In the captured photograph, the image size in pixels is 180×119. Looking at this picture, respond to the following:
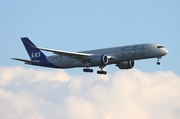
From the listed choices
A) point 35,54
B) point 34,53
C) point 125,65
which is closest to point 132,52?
point 125,65

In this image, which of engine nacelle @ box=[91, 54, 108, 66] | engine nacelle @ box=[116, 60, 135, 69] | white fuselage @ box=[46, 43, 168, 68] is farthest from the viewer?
engine nacelle @ box=[116, 60, 135, 69]

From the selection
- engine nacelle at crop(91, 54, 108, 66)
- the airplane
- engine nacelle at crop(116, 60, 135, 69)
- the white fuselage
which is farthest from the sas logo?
engine nacelle at crop(116, 60, 135, 69)

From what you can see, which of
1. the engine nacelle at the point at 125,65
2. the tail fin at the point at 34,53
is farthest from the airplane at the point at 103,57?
the tail fin at the point at 34,53

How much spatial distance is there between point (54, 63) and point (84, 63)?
7.39 m

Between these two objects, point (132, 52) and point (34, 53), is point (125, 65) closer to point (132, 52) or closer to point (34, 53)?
point (132, 52)

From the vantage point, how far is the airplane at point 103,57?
351 feet

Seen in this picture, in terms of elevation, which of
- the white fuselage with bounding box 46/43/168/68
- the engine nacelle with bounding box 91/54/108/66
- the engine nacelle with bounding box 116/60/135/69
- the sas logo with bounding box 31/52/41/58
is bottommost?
the engine nacelle with bounding box 116/60/135/69

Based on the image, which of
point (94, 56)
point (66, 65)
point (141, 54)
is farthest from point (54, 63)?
point (141, 54)

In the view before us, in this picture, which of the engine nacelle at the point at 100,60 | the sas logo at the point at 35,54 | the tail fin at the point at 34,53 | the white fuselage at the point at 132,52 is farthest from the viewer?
the sas logo at the point at 35,54

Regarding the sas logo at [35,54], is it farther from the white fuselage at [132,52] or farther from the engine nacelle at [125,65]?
the engine nacelle at [125,65]

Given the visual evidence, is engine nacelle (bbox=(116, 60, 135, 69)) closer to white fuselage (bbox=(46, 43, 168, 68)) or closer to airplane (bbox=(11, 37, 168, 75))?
airplane (bbox=(11, 37, 168, 75))

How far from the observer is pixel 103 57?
4259 inches

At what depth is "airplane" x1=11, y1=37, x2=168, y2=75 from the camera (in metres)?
107

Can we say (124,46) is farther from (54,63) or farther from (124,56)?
(54,63)
